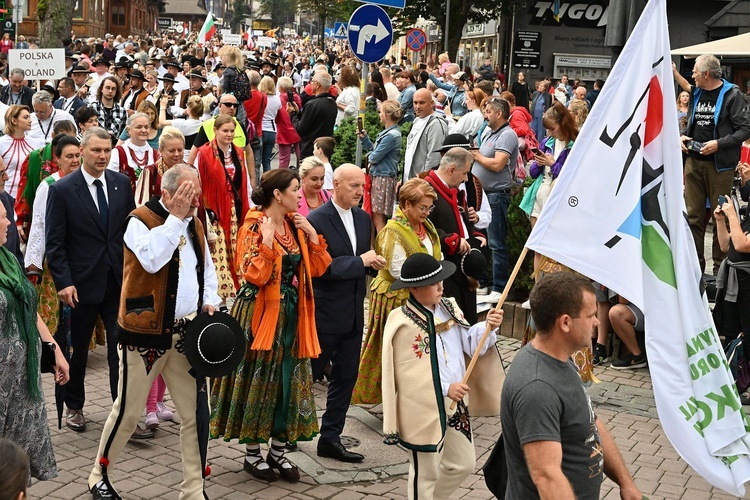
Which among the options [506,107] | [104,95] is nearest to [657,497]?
[506,107]

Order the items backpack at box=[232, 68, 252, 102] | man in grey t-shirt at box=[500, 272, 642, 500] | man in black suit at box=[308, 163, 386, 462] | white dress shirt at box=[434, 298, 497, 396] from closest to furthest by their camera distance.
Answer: man in grey t-shirt at box=[500, 272, 642, 500] < white dress shirt at box=[434, 298, 497, 396] < man in black suit at box=[308, 163, 386, 462] < backpack at box=[232, 68, 252, 102]

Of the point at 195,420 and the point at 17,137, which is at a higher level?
the point at 17,137

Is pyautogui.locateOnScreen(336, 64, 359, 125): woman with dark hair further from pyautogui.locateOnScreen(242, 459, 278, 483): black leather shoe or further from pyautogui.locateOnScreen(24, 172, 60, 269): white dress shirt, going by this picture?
pyautogui.locateOnScreen(242, 459, 278, 483): black leather shoe

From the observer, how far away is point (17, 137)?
10.6 m

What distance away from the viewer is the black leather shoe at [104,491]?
627 centimetres

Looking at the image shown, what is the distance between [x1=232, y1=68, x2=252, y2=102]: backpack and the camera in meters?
15.3

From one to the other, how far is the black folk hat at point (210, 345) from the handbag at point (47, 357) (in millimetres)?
732

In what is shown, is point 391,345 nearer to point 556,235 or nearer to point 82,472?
point 556,235

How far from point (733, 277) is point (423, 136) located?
4018 mm

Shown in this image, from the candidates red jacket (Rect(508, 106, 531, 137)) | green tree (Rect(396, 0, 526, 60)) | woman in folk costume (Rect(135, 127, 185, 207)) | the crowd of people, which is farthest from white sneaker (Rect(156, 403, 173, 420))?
green tree (Rect(396, 0, 526, 60))

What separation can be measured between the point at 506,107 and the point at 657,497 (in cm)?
522

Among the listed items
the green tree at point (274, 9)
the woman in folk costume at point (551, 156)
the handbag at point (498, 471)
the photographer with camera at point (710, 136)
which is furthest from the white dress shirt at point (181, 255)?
the green tree at point (274, 9)

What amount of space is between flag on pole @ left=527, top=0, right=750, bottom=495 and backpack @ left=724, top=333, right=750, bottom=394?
143 inches

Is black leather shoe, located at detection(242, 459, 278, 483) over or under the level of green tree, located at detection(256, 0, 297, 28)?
under
